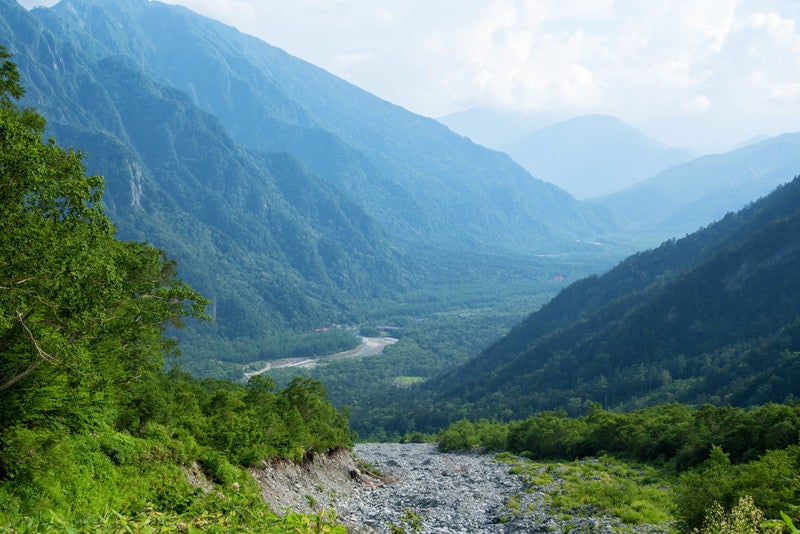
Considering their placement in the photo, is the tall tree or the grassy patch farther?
the grassy patch

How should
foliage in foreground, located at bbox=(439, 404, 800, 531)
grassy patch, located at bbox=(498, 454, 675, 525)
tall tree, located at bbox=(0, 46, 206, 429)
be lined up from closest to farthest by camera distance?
tall tree, located at bbox=(0, 46, 206, 429) < foliage in foreground, located at bbox=(439, 404, 800, 531) < grassy patch, located at bbox=(498, 454, 675, 525)

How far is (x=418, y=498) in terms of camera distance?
4088 centimetres

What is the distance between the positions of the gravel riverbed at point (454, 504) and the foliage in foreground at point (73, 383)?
9.64 meters

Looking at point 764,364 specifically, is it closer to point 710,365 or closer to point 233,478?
point 710,365

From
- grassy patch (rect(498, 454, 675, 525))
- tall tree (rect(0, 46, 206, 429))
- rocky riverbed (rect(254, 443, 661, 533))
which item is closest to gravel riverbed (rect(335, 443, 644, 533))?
rocky riverbed (rect(254, 443, 661, 533))

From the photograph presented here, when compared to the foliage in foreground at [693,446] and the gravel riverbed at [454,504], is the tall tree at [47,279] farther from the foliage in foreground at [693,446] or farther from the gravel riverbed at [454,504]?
the foliage in foreground at [693,446]

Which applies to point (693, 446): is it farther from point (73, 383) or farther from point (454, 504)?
point (73, 383)

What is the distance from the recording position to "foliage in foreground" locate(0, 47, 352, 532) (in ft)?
59.6

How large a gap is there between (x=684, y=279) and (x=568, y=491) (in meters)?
129

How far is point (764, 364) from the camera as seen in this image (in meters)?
102

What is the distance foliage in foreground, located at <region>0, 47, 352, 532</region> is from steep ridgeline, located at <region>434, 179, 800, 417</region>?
3492 inches

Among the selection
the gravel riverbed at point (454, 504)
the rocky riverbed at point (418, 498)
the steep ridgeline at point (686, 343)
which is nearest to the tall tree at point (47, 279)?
the rocky riverbed at point (418, 498)

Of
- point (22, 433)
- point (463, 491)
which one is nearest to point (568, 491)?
point (463, 491)

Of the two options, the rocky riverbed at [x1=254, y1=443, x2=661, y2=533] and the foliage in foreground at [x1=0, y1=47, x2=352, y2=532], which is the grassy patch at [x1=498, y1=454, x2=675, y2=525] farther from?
the foliage in foreground at [x1=0, y1=47, x2=352, y2=532]
